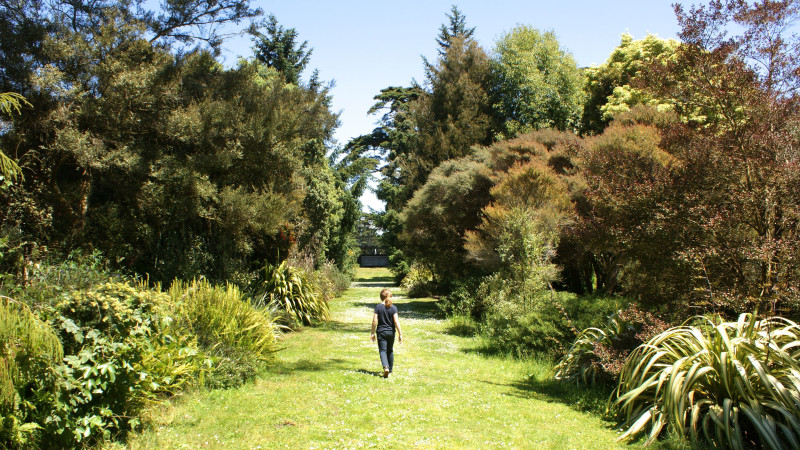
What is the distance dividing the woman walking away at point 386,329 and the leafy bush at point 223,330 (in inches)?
76.8

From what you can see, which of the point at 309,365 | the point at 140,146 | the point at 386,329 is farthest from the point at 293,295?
the point at 386,329

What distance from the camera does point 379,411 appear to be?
636 centimetres

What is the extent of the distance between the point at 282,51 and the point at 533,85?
1377 centimetres

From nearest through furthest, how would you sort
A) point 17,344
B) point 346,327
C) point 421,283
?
point 17,344 < point 346,327 < point 421,283

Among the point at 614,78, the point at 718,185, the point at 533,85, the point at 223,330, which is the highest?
the point at 614,78

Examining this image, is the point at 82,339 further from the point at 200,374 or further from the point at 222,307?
the point at 222,307

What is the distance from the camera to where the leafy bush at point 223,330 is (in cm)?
736

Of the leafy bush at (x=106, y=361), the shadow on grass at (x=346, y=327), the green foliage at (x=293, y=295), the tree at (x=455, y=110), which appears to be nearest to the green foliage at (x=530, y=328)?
the shadow on grass at (x=346, y=327)

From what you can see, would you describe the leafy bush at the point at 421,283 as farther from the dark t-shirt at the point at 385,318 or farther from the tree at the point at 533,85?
the dark t-shirt at the point at 385,318

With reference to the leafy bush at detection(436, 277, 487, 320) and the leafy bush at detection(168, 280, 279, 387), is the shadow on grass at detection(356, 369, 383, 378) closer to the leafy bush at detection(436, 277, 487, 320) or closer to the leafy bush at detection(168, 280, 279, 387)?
the leafy bush at detection(168, 280, 279, 387)

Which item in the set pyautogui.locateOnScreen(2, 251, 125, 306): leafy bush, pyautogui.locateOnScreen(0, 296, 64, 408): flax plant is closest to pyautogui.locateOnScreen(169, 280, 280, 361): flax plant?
pyautogui.locateOnScreen(2, 251, 125, 306): leafy bush

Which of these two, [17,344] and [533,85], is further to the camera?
[533,85]

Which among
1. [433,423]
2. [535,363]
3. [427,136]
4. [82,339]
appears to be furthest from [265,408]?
[427,136]

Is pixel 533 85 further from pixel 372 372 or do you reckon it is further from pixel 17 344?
pixel 17 344
